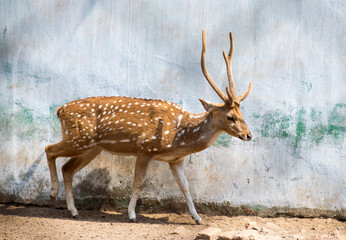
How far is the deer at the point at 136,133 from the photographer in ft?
18.8

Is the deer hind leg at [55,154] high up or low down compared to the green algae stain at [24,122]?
down

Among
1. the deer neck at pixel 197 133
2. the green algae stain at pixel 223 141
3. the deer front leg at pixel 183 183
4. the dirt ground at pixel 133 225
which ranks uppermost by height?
the deer neck at pixel 197 133

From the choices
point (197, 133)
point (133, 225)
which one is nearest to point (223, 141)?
point (197, 133)

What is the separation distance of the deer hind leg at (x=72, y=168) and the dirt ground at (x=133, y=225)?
0.57 ft

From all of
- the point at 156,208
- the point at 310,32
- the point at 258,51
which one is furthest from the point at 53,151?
the point at 310,32

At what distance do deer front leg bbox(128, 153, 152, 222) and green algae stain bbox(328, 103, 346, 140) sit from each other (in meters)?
2.33

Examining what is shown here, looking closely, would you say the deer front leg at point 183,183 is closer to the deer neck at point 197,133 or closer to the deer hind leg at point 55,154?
the deer neck at point 197,133

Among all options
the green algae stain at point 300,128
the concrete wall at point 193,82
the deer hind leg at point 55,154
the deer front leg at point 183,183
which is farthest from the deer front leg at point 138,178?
the green algae stain at point 300,128

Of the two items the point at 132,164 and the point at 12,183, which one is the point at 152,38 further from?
the point at 12,183

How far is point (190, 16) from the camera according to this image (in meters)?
6.33

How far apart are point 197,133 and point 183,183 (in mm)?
683

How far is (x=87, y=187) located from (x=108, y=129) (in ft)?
3.21

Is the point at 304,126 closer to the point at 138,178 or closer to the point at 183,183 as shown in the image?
the point at 183,183

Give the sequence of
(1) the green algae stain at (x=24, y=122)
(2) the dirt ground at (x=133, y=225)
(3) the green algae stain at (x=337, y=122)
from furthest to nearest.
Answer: (1) the green algae stain at (x=24, y=122) < (3) the green algae stain at (x=337, y=122) < (2) the dirt ground at (x=133, y=225)
